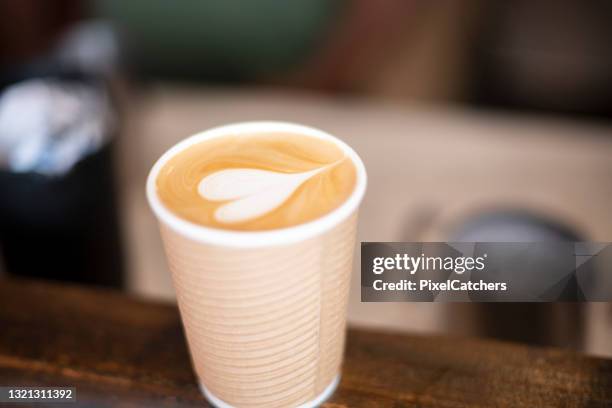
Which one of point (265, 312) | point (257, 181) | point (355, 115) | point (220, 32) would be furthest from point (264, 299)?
point (220, 32)

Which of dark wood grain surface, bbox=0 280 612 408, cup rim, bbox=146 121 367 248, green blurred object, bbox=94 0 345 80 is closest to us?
cup rim, bbox=146 121 367 248

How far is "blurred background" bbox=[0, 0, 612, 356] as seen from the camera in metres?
1.08

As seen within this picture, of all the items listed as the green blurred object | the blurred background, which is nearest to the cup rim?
the blurred background

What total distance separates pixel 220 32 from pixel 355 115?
2.60 ft

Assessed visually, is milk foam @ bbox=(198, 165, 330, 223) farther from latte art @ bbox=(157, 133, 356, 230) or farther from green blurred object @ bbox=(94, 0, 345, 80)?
green blurred object @ bbox=(94, 0, 345, 80)

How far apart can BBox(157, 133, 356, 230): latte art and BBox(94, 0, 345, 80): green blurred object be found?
1741 millimetres

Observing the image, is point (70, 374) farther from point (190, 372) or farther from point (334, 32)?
point (334, 32)

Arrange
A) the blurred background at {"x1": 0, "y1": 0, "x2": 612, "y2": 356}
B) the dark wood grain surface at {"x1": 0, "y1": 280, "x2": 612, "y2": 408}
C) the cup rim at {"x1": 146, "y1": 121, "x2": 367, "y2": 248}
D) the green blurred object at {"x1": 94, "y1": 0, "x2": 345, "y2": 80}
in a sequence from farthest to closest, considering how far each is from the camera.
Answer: the green blurred object at {"x1": 94, "y1": 0, "x2": 345, "y2": 80} < the blurred background at {"x1": 0, "y1": 0, "x2": 612, "y2": 356} < the dark wood grain surface at {"x1": 0, "y1": 280, "x2": 612, "y2": 408} < the cup rim at {"x1": 146, "y1": 121, "x2": 367, "y2": 248}

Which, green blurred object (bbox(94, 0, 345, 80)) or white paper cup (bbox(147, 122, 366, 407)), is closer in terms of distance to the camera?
white paper cup (bbox(147, 122, 366, 407))

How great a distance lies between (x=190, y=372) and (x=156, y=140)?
3.77 ft

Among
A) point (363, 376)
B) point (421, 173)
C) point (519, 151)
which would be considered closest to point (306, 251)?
point (363, 376)

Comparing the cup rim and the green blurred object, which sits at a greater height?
the cup rim

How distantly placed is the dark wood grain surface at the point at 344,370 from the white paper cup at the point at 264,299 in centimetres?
6

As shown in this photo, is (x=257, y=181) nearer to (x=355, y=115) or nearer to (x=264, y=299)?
(x=264, y=299)
